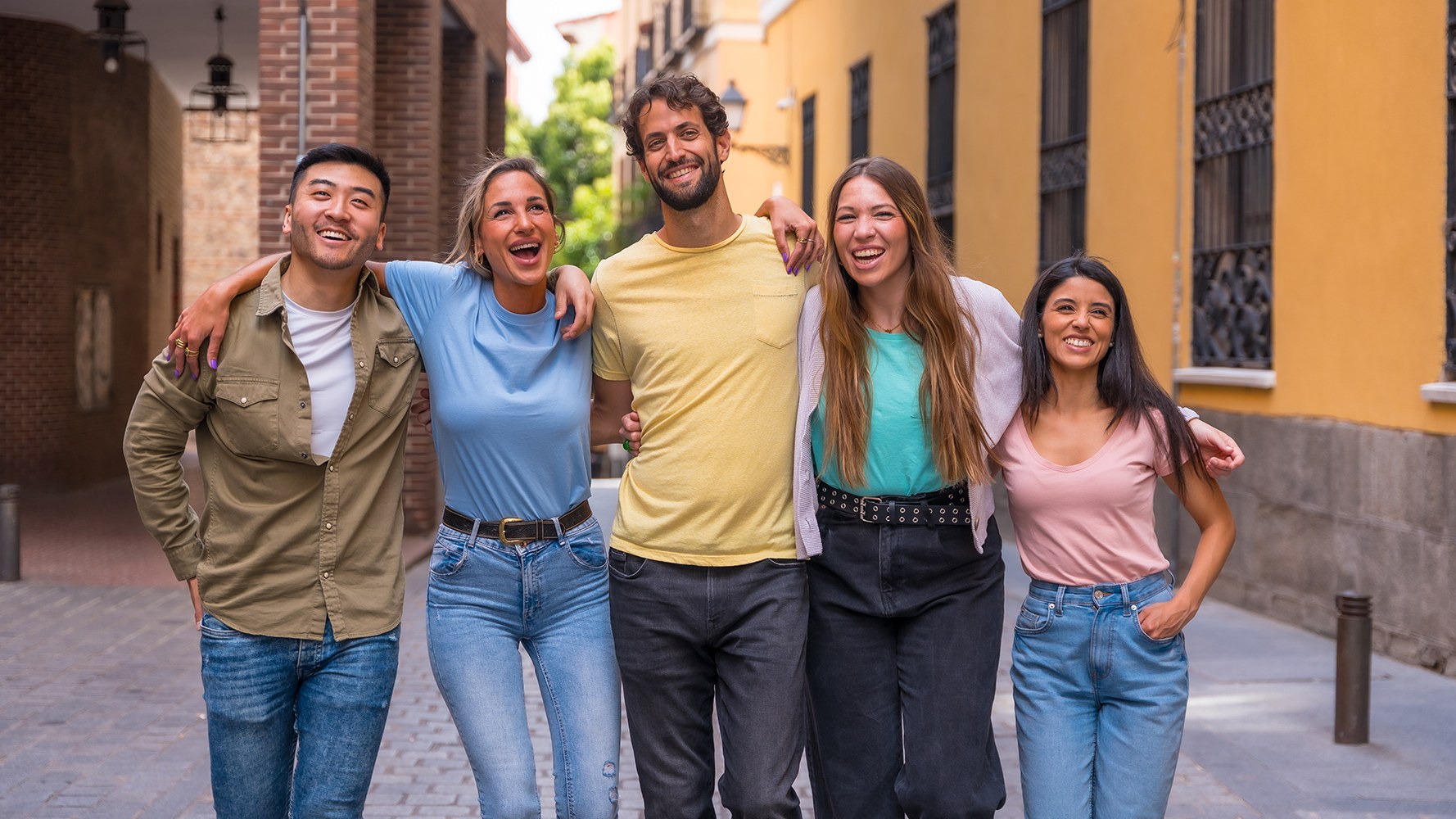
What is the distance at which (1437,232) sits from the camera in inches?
308

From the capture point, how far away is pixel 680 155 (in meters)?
3.75

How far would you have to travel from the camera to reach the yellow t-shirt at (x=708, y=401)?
3604 mm

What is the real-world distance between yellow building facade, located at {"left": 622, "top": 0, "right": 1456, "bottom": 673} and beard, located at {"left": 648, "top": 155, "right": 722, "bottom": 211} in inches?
76.6

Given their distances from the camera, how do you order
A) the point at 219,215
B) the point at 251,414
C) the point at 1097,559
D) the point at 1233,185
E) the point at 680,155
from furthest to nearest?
the point at 219,215 < the point at 1233,185 < the point at 680,155 < the point at 1097,559 < the point at 251,414

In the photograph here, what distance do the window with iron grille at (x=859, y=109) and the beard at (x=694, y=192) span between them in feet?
53.8

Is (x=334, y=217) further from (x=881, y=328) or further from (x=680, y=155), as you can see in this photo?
(x=881, y=328)

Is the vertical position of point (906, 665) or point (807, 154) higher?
point (807, 154)

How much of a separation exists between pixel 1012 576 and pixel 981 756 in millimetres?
7986

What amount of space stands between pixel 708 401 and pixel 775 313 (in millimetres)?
287

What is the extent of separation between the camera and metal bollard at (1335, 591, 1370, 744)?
635 centimetres

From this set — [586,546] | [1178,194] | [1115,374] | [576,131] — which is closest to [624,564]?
[586,546]

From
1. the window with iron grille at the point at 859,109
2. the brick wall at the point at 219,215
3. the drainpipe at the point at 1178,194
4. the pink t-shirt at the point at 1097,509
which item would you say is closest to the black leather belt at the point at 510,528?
the pink t-shirt at the point at 1097,509

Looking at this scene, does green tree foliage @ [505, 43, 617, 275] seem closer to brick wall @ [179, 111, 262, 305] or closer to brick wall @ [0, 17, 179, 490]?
brick wall @ [179, 111, 262, 305]

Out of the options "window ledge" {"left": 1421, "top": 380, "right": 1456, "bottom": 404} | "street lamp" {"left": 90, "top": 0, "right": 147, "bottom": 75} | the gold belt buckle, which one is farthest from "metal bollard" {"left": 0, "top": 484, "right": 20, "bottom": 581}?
"window ledge" {"left": 1421, "top": 380, "right": 1456, "bottom": 404}
